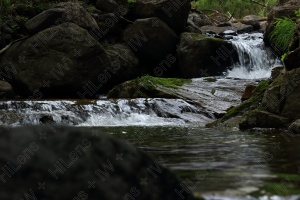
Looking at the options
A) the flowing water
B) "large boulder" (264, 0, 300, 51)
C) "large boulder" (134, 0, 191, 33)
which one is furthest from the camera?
"large boulder" (134, 0, 191, 33)

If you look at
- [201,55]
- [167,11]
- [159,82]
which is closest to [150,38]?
[167,11]

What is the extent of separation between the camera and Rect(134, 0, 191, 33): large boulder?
16750mm

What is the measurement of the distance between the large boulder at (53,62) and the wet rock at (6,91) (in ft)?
2.06

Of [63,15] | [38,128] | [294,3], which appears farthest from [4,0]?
[38,128]

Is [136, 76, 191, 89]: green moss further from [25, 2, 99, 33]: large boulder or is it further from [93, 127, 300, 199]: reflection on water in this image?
[93, 127, 300, 199]: reflection on water

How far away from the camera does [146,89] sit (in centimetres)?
1244

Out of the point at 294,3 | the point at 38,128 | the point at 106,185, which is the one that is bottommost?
the point at 106,185

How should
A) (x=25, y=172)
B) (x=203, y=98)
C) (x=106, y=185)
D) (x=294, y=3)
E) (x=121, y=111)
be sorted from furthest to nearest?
1. (x=294, y=3)
2. (x=203, y=98)
3. (x=121, y=111)
4. (x=106, y=185)
5. (x=25, y=172)

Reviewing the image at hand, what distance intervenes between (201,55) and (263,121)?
9.59m

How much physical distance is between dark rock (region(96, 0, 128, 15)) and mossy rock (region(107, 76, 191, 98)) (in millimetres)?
5368

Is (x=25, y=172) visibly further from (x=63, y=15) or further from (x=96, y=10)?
(x=96, y=10)

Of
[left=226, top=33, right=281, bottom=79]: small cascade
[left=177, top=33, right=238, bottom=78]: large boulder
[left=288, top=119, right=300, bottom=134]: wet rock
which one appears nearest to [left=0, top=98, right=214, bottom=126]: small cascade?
[left=288, top=119, right=300, bottom=134]: wet rock

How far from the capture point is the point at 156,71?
17.5m

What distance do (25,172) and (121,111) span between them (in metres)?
9.22
